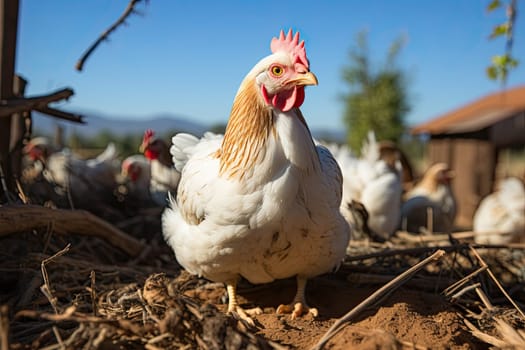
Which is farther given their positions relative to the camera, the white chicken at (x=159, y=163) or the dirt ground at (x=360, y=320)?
the white chicken at (x=159, y=163)

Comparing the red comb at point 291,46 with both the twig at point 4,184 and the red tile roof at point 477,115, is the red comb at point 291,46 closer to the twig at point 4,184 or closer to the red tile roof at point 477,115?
the twig at point 4,184

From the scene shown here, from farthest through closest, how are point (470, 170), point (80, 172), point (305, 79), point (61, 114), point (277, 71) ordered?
point (470, 170) → point (80, 172) → point (61, 114) → point (277, 71) → point (305, 79)

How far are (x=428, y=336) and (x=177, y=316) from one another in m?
1.30

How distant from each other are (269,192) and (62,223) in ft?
5.84

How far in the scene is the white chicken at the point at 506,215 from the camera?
6949 mm

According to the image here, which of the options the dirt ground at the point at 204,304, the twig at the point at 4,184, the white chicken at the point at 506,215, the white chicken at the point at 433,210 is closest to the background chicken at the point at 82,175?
the twig at the point at 4,184

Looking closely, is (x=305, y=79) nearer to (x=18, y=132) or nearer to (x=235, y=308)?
(x=235, y=308)

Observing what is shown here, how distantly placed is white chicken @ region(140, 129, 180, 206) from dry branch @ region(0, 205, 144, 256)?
7.85ft

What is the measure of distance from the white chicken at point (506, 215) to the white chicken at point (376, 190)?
185cm

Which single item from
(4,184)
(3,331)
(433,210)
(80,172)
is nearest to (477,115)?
(433,210)

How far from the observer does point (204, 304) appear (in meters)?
2.14

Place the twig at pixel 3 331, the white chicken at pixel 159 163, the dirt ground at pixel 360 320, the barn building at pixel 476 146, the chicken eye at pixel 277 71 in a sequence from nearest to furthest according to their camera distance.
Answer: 1. the twig at pixel 3 331
2. the dirt ground at pixel 360 320
3. the chicken eye at pixel 277 71
4. the white chicken at pixel 159 163
5. the barn building at pixel 476 146

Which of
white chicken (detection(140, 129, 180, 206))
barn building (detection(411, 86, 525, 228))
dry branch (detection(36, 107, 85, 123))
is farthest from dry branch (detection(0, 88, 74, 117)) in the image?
barn building (detection(411, 86, 525, 228))

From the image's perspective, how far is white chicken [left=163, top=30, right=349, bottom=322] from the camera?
7.69 feet
